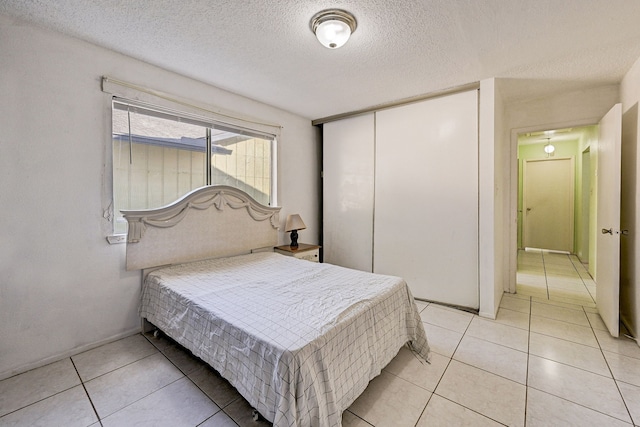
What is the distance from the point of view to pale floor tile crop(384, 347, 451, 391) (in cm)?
180

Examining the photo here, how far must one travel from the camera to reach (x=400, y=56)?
226 centimetres

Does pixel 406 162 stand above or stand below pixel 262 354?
above

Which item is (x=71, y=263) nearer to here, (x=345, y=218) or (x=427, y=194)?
(x=345, y=218)

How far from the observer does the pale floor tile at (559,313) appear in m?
2.64

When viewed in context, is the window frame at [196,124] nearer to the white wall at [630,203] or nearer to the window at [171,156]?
the window at [171,156]

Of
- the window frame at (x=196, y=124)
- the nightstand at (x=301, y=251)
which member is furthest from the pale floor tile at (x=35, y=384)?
the nightstand at (x=301, y=251)

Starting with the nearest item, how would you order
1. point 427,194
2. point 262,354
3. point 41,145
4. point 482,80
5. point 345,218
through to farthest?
1. point 262,354
2. point 41,145
3. point 482,80
4. point 427,194
5. point 345,218

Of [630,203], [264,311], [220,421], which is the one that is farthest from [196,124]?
[630,203]

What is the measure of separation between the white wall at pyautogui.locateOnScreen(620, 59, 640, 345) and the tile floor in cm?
38

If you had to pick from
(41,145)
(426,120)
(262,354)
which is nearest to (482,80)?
(426,120)

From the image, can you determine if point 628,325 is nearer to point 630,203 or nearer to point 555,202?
point 630,203

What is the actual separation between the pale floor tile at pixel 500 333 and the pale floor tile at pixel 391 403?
1033mm

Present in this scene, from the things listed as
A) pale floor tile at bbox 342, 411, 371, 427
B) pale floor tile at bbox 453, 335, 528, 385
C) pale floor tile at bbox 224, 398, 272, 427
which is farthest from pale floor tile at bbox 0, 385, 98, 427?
pale floor tile at bbox 453, 335, 528, 385

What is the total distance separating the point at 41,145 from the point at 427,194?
11.4 feet
